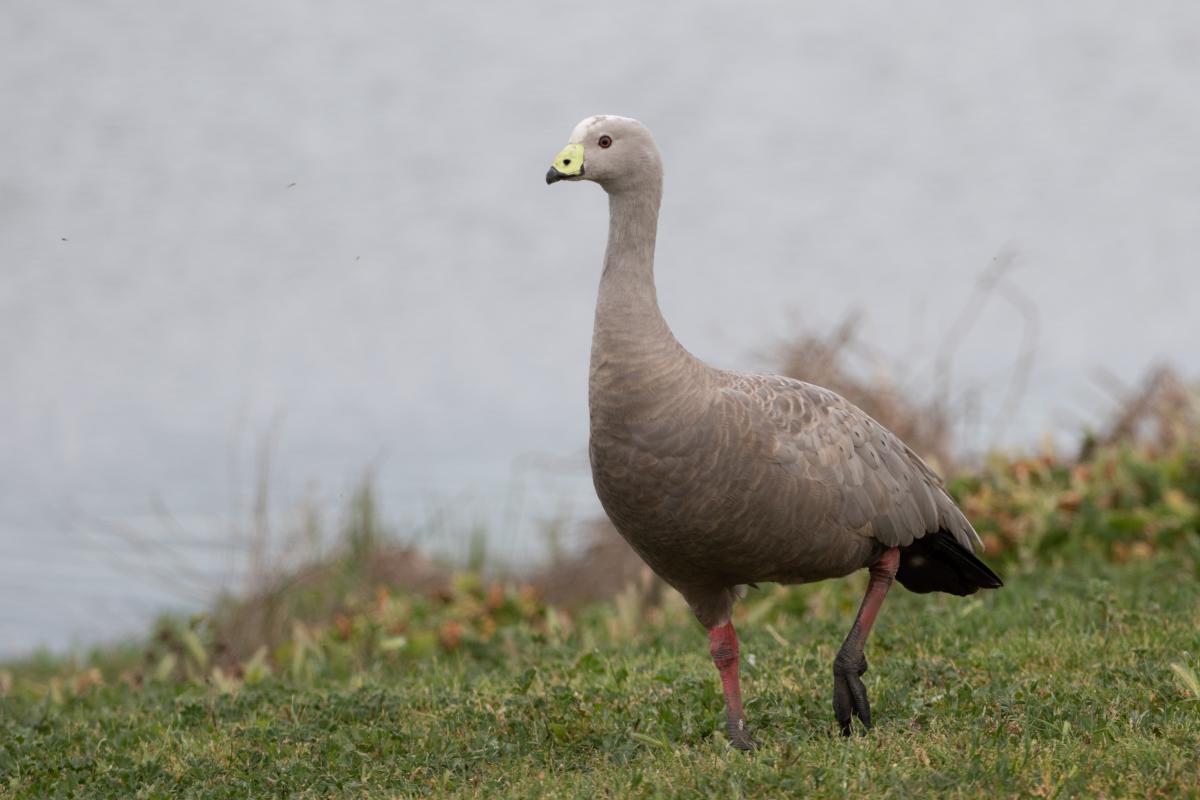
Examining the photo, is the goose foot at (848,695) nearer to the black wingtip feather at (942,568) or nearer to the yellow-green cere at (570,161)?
the black wingtip feather at (942,568)

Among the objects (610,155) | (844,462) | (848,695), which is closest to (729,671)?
(848,695)

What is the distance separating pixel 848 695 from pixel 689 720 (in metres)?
0.64

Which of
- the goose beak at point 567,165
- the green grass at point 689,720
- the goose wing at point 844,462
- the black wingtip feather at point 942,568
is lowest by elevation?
the green grass at point 689,720

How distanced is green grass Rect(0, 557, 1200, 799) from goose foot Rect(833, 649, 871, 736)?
0.08 meters

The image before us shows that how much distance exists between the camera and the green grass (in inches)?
194

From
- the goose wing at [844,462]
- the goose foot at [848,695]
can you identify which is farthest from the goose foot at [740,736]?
the goose wing at [844,462]

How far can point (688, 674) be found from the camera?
6.96 metres

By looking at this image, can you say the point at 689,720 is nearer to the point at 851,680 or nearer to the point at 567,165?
the point at 851,680

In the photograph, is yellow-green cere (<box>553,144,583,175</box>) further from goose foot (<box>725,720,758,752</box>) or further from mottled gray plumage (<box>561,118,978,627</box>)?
goose foot (<box>725,720,758,752</box>)

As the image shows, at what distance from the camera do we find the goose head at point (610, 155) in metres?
5.69

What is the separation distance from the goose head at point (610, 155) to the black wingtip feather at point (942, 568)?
6.24 feet

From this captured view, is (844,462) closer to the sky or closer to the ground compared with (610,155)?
closer to the ground

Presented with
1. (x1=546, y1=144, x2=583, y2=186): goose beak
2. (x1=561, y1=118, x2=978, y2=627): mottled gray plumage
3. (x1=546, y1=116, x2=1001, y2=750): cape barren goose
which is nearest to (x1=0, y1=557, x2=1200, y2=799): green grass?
(x1=546, y1=116, x2=1001, y2=750): cape barren goose

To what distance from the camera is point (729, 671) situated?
589cm
